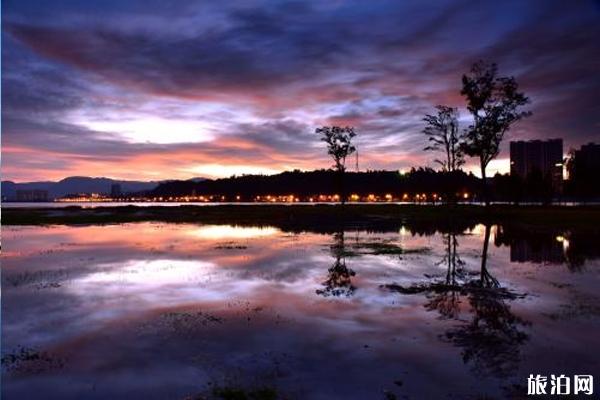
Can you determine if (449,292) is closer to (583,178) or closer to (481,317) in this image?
(481,317)

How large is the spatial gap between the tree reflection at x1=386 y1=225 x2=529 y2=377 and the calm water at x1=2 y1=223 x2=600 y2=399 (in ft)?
0.23

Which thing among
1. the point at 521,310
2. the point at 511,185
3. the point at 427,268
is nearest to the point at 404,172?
the point at 511,185

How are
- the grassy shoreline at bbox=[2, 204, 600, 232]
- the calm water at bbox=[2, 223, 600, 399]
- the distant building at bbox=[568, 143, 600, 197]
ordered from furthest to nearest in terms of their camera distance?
the distant building at bbox=[568, 143, 600, 197]
the grassy shoreline at bbox=[2, 204, 600, 232]
the calm water at bbox=[2, 223, 600, 399]

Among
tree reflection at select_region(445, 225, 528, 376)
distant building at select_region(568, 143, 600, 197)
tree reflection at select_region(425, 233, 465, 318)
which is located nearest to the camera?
tree reflection at select_region(445, 225, 528, 376)

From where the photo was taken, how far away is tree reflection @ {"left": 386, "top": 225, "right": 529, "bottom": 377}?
12438 millimetres

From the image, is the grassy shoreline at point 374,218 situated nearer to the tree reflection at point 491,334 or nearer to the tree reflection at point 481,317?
the tree reflection at point 481,317

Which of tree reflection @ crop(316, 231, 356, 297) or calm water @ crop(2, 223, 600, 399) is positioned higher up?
tree reflection @ crop(316, 231, 356, 297)

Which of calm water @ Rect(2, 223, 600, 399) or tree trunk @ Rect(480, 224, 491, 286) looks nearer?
calm water @ Rect(2, 223, 600, 399)

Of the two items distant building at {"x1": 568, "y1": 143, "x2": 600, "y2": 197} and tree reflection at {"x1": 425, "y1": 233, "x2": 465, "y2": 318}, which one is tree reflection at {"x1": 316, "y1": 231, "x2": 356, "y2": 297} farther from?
distant building at {"x1": 568, "y1": 143, "x2": 600, "y2": 197}

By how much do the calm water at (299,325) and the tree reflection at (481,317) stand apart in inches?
2.7

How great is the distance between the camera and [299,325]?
1578cm

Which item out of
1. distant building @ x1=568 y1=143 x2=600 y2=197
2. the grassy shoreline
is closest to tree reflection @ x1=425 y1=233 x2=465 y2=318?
the grassy shoreline

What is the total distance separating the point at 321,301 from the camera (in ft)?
63.5

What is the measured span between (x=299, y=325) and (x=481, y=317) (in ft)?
21.2
